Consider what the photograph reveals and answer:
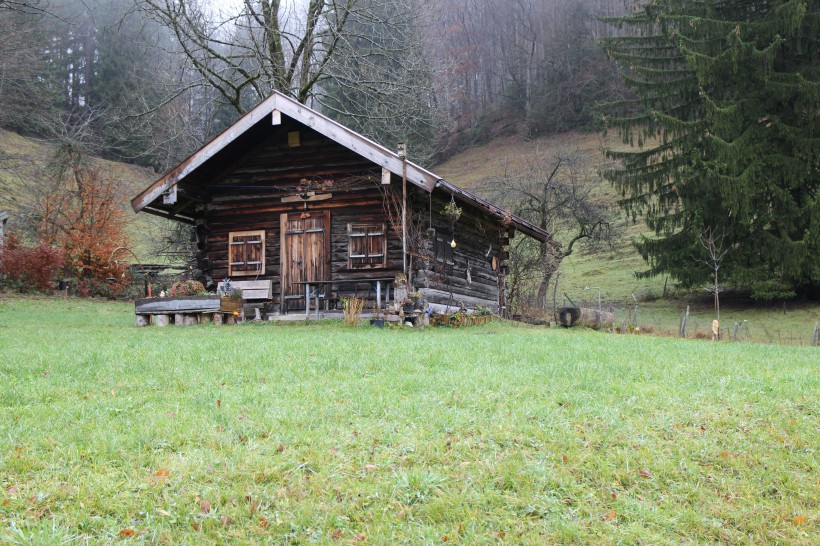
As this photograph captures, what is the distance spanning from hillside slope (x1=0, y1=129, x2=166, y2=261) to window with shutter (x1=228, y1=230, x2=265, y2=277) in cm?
1649

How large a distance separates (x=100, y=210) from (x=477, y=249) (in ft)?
61.9

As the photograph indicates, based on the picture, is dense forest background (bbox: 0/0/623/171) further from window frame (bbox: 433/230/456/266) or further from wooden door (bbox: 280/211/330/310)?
wooden door (bbox: 280/211/330/310)

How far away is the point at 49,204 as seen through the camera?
29.0 metres

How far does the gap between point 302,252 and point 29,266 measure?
15.4 meters

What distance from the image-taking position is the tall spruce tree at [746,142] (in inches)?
901

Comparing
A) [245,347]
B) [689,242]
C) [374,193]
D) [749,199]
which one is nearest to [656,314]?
[689,242]

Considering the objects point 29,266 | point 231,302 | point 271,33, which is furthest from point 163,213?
point 29,266

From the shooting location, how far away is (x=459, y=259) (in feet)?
59.3

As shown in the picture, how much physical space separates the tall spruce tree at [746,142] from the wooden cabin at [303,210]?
11985 millimetres

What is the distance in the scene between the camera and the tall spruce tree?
22.9 m

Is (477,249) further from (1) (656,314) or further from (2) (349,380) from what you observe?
(2) (349,380)

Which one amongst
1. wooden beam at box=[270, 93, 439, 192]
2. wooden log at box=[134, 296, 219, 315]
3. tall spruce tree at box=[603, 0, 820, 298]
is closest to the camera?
wooden beam at box=[270, 93, 439, 192]

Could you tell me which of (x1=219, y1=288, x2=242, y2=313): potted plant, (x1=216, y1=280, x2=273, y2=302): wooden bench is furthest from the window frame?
(x1=219, y1=288, x2=242, y2=313): potted plant

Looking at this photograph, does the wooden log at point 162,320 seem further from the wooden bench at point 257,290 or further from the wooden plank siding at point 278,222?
the wooden plank siding at point 278,222
